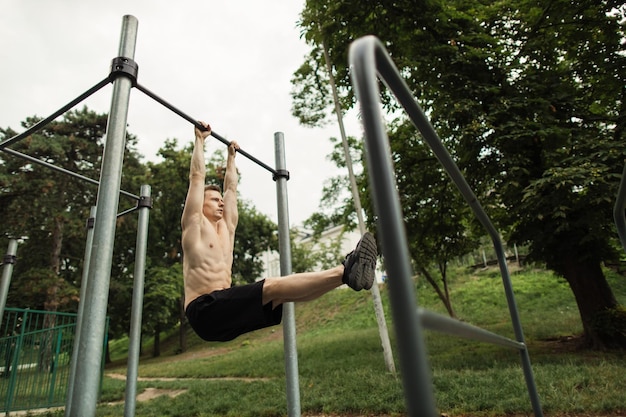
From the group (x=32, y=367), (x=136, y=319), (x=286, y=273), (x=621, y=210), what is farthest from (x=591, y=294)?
(x=32, y=367)

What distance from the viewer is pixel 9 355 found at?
626cm

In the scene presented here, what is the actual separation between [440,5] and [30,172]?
1283 centimetres

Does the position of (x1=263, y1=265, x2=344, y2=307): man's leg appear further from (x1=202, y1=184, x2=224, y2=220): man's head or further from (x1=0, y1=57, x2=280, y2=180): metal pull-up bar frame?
(x1=0, y1=57, x2=280, y2=180): metal pull-up bar frame

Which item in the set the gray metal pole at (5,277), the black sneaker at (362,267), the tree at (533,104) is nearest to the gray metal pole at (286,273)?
the black sneaker at (362,267)

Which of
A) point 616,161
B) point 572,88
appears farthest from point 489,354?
point 572,88

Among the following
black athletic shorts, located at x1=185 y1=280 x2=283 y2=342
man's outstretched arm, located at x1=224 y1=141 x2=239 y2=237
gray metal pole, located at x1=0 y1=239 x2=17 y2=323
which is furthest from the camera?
gray metal pole, located at x1=0 y1=239 x2=17 y2=323

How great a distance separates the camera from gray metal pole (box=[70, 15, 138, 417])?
52.8 inches

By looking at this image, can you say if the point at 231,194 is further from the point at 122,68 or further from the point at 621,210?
the point at 621,210

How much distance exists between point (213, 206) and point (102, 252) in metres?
1.40

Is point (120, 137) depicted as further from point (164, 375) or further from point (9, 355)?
point (164, 375)

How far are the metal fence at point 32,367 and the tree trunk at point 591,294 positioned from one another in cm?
799

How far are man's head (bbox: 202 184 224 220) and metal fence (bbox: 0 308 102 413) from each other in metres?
4.61

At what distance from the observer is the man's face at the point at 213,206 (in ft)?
9.48

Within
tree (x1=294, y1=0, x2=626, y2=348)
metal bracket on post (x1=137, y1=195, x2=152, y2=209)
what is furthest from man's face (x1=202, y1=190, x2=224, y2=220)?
tree (x1=294, y1=0, x2=626, y2=348)
